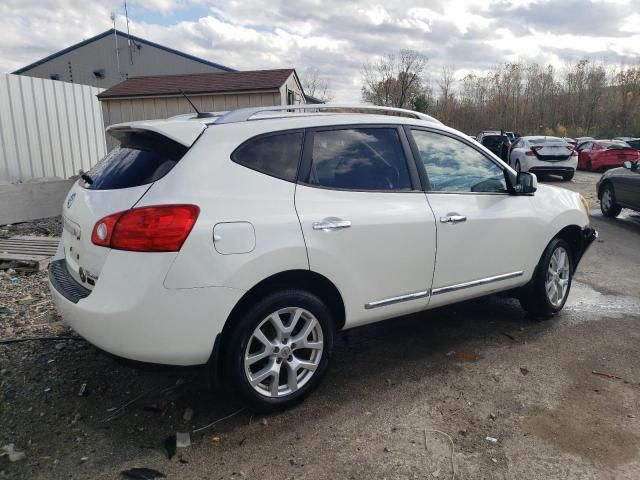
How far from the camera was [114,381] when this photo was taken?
348 cm

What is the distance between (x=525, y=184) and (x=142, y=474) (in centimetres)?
344

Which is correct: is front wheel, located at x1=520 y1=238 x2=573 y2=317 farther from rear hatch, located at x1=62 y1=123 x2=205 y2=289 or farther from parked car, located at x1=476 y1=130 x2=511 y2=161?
parked car, located at x1=476 y1=130 x2=511 y2=161

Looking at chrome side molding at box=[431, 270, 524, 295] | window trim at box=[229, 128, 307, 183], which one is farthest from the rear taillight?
chrome side molding at box=[431, 270, 524, 295]

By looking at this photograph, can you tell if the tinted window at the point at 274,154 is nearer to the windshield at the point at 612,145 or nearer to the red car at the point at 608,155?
the red car at the point at 608,155

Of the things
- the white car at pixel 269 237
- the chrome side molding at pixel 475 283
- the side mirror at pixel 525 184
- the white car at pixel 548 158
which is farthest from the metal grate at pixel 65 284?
the white car at pixel 548 158

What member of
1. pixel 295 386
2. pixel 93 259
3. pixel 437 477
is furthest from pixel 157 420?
pixel 437 477

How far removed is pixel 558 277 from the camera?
4668 mm

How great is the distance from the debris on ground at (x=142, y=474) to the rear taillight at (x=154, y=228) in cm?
111

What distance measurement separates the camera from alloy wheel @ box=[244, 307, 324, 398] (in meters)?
2.92

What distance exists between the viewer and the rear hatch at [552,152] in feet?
55.8

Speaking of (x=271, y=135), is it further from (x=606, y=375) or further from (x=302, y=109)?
(x=606, y=375)

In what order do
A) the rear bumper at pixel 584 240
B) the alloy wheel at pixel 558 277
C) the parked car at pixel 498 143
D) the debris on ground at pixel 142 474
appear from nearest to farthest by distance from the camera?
the debris on ground at pixel 142 474 → the alloy wheel at pixel 558 277 → the rear bumper at pixel 584 240 → the parked car at pixel 498 143

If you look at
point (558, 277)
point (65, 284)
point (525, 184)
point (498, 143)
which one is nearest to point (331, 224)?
point (65, 284)

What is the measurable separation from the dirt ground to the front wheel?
170 millimetres
